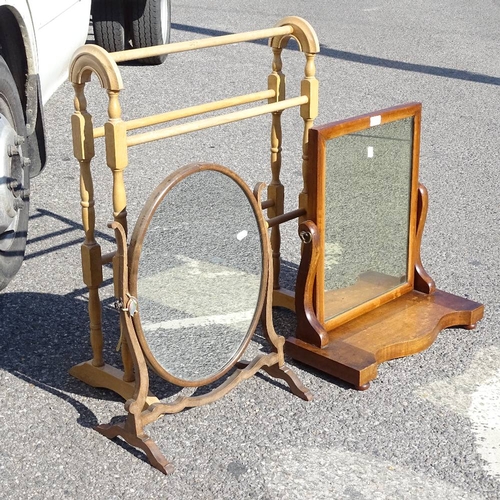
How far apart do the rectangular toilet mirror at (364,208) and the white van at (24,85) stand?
1.32 m

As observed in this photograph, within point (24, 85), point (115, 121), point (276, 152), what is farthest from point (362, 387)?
point (24, 85)

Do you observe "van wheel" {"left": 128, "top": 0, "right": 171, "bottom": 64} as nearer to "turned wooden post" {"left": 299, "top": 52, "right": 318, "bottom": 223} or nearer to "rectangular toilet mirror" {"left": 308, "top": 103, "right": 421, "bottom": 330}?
"turned wooden post" {"left": 299, "top": 52, "right": 318, "bottom": 223}

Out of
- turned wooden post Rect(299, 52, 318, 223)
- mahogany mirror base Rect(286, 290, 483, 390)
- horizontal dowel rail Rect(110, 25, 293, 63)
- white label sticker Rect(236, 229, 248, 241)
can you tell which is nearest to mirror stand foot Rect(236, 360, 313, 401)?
mahogany mirror base Rect(286, 290, 483, 390)

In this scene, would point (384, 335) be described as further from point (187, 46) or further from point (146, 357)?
point (187, 46)

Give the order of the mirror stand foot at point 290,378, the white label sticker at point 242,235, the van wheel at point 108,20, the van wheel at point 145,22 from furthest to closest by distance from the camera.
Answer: the van wheel at point 145,22 < the van wheel at point 108,20 < the mirror stand foot at point 290,378 < the white label sticker at point 242,235

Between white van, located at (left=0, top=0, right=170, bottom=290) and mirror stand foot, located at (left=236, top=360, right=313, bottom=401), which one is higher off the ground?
white van, located at (left=0, top=0, right=170, bottom=290)

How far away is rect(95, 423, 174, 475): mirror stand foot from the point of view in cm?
278

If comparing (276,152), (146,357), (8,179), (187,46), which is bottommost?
(146,357)

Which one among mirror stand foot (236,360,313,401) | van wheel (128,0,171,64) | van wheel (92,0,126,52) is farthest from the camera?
van wheel (128,0,171,64)

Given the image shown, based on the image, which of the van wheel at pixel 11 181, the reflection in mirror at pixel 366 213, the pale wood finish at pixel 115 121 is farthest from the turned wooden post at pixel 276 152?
the van wheel at pixel 11 181

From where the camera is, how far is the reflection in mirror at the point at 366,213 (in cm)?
337

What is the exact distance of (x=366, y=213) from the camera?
11.5 feet

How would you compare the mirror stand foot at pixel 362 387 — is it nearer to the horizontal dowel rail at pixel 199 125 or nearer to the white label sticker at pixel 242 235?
the white label sticker at pixel 242 235

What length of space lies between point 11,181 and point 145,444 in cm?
143
